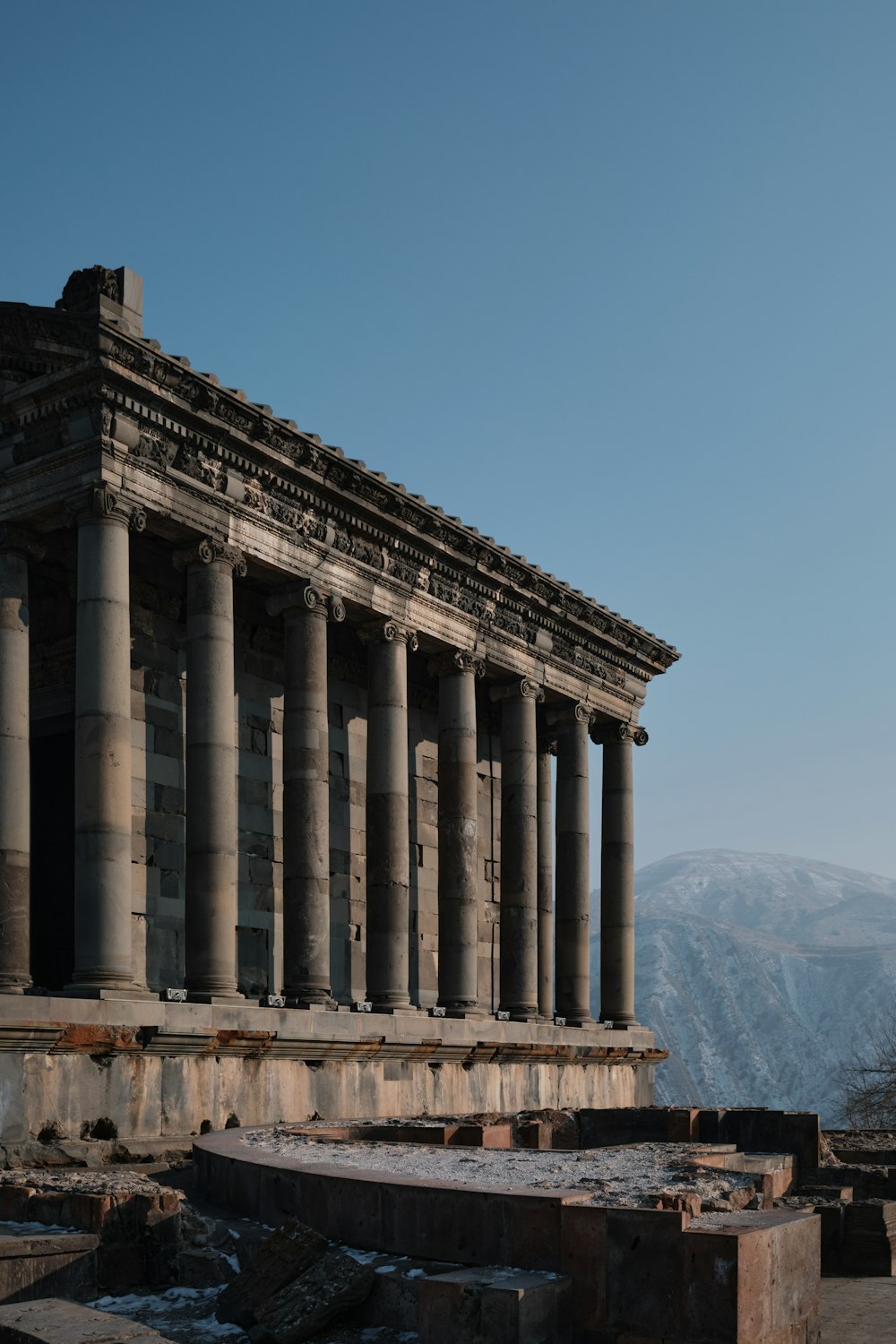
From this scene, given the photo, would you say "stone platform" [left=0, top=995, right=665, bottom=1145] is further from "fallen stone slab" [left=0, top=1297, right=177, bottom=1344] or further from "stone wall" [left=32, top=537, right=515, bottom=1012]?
"fallen stone slab" [left=0, top=1297, right=177, bottom=1344]

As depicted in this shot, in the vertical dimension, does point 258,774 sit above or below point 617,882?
above

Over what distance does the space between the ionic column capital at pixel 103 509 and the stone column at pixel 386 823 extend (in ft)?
21.7

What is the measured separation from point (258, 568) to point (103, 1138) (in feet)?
29.9

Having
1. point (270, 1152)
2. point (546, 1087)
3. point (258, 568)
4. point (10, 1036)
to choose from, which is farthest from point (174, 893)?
point (270, 1152)

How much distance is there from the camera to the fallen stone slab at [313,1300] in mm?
9969

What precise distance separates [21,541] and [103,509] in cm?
192

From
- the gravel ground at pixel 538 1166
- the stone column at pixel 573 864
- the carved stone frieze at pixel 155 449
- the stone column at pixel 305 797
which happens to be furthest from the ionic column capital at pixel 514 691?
the gravel ground at pixel 538 1166

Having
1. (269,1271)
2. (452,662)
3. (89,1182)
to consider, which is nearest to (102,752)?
(89,1182)

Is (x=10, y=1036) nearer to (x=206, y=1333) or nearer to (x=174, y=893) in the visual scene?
(x=174, y=893)

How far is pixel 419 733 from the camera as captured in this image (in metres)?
32.5

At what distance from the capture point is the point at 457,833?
29.3 m

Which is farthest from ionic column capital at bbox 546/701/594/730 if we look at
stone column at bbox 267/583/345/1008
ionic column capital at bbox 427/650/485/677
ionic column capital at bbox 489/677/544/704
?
stone column at bbox 267/583/345/1008

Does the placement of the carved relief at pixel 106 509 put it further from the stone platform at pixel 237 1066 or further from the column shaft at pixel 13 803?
Answer: the stone platform at pixel 237 1066

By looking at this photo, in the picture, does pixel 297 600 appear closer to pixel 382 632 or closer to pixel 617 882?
pixel 382 632
